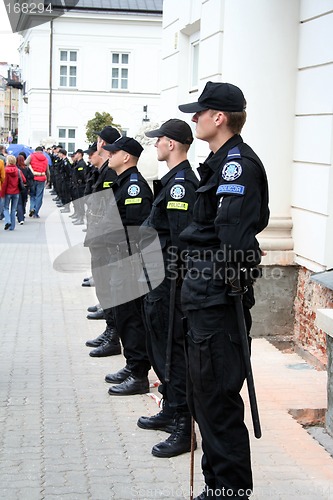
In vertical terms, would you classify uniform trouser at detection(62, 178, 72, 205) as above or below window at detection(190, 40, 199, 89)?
below

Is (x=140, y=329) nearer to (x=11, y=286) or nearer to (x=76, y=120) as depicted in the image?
(x=11, y=286)

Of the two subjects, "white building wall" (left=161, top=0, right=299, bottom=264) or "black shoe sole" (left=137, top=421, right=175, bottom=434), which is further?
"white building wall" (left=161, top=0, right=299, bottom=264)

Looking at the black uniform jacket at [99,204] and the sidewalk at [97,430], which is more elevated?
the black uniform jacket at [99,204]

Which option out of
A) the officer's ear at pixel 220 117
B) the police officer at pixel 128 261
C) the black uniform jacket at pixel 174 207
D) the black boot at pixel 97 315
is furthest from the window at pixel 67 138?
the officer's ear at pixel 220 117

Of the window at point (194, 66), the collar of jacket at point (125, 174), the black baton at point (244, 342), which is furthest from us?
the window at point (194, 66)

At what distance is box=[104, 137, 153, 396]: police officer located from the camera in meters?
6.22

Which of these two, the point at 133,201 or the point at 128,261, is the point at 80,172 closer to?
the point at 128,261

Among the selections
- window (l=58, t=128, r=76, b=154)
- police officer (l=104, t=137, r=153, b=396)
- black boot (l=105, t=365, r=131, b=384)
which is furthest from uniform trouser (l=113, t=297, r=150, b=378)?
window (l=58, t=128, r=76, b=154)

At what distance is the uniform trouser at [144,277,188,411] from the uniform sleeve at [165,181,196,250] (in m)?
0.37

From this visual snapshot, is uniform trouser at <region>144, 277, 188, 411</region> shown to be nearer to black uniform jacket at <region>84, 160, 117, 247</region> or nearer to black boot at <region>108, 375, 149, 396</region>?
black boot at <region>108, 375, 149, 396</region>

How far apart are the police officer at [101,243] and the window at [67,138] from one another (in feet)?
117

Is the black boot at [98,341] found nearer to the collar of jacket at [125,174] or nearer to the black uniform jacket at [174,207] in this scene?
the collar of jacket at [125,174]

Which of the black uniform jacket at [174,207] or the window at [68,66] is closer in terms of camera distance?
the black uniform jacket at [174,207]

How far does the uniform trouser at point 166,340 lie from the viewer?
16.6 feet
